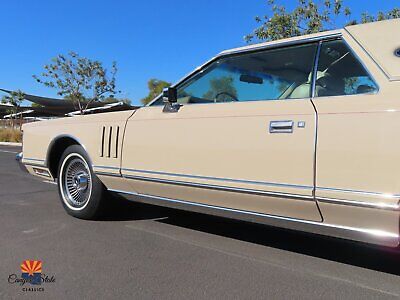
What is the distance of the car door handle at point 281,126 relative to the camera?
122 inches

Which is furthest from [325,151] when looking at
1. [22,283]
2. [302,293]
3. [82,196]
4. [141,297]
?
[82,196]

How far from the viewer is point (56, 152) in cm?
509

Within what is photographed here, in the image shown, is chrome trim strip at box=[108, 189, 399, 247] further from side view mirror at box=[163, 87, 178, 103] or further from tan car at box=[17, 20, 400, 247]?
side view mirror at box=[163, 87, 178, 103]

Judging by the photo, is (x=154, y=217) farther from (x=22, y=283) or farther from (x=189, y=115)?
(x=22, y=283)

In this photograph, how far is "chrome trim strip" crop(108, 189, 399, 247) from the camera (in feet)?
9.20

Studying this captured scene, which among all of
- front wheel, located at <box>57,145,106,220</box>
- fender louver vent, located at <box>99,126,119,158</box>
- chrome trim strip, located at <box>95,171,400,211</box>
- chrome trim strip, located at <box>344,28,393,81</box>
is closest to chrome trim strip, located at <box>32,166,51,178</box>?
front wheel, located at <box>57,145,106,220</box>

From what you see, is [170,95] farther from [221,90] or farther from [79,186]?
[79,186]

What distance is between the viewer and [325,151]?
2.92 metres

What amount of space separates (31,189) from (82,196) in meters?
2.46

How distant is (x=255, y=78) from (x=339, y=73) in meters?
0.77

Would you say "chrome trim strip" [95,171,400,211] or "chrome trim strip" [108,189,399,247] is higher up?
"chrome trim strip" [95,171,400,211]

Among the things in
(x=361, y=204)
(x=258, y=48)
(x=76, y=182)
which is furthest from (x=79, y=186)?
(x=361, y=204)

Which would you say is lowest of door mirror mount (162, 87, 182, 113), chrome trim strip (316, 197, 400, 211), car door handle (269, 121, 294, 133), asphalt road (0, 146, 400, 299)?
asphalt road (0, 146, 400, 299)

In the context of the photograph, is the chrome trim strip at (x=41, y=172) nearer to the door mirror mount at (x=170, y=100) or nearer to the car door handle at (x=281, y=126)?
the door mirror mount at (x=170, y=100)
